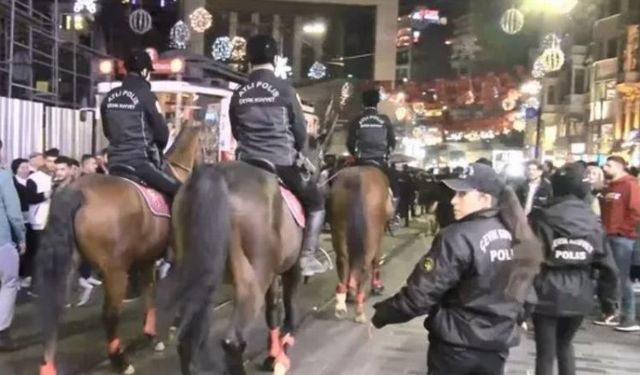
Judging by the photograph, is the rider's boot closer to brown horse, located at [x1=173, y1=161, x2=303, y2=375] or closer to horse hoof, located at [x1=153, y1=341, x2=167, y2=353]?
brown horse, located at [x1=173, y1=161, x2=303, y2=375]

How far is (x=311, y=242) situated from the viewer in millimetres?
8250

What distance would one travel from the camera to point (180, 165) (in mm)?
9344

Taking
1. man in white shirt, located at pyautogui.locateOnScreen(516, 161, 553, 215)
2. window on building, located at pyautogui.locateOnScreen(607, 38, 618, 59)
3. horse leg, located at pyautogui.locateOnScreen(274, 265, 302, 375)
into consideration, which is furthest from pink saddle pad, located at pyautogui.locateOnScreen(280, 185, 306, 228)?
window on building, located at pyautogui.locateOnScreen(607, 38, 618, 59)

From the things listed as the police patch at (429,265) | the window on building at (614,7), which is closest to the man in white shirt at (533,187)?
the police patch at (429,265)

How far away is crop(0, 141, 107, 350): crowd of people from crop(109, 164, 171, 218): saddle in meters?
0.59

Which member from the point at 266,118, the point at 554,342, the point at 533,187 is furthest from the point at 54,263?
the point at 533,187

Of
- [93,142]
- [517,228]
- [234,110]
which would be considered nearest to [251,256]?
[234,110]

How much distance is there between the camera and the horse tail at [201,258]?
614 cm

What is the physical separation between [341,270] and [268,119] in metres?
4.11

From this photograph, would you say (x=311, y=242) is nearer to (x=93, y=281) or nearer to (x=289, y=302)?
(x=289, y=302)

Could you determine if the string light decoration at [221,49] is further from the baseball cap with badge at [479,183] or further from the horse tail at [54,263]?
the baseball cap with badge at [479,183]

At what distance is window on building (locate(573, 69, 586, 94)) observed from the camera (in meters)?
62.6

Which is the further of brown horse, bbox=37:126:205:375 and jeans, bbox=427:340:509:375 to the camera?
brown horse, bbox=37:126:205:375

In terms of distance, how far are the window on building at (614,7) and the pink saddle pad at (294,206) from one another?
49593mm
